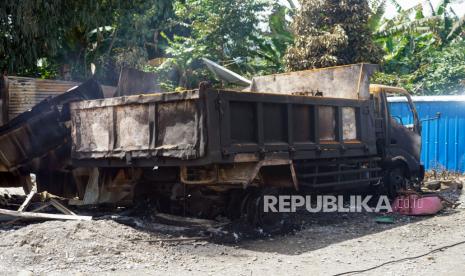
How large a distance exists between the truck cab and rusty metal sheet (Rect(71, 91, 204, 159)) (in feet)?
13.9

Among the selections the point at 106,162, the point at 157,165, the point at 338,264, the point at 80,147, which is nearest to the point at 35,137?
the point at 80,147

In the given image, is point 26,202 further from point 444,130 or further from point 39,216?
point 444,130

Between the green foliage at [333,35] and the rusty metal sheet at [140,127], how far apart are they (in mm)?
8795

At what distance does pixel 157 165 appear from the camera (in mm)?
6691

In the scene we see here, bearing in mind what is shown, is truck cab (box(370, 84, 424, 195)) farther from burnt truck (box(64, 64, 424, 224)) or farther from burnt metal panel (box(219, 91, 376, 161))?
burnt metal panel (box(219, 91, 376, 161))

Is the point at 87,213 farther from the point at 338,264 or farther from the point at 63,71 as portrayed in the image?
the point at 63,71

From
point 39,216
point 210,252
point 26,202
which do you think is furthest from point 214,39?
point 210,252

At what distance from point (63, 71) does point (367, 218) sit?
10595mm

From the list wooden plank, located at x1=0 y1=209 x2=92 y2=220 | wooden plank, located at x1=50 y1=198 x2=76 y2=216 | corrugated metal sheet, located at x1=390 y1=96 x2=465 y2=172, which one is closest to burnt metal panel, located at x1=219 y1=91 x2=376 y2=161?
wooden plank, located at x1=0 y1=209 x2=92 y2=220

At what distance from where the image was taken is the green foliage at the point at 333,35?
1498 cm

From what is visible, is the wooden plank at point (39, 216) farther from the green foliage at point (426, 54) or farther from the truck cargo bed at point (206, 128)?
the green foliage at point (426, 54)

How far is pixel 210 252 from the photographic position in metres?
6.15

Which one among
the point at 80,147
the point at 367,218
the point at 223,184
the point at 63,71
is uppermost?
the point at 63,71

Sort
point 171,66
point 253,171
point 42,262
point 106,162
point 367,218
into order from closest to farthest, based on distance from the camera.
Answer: point 42,262
point 253,171
point 106,162
point 367,218
point 171,66
